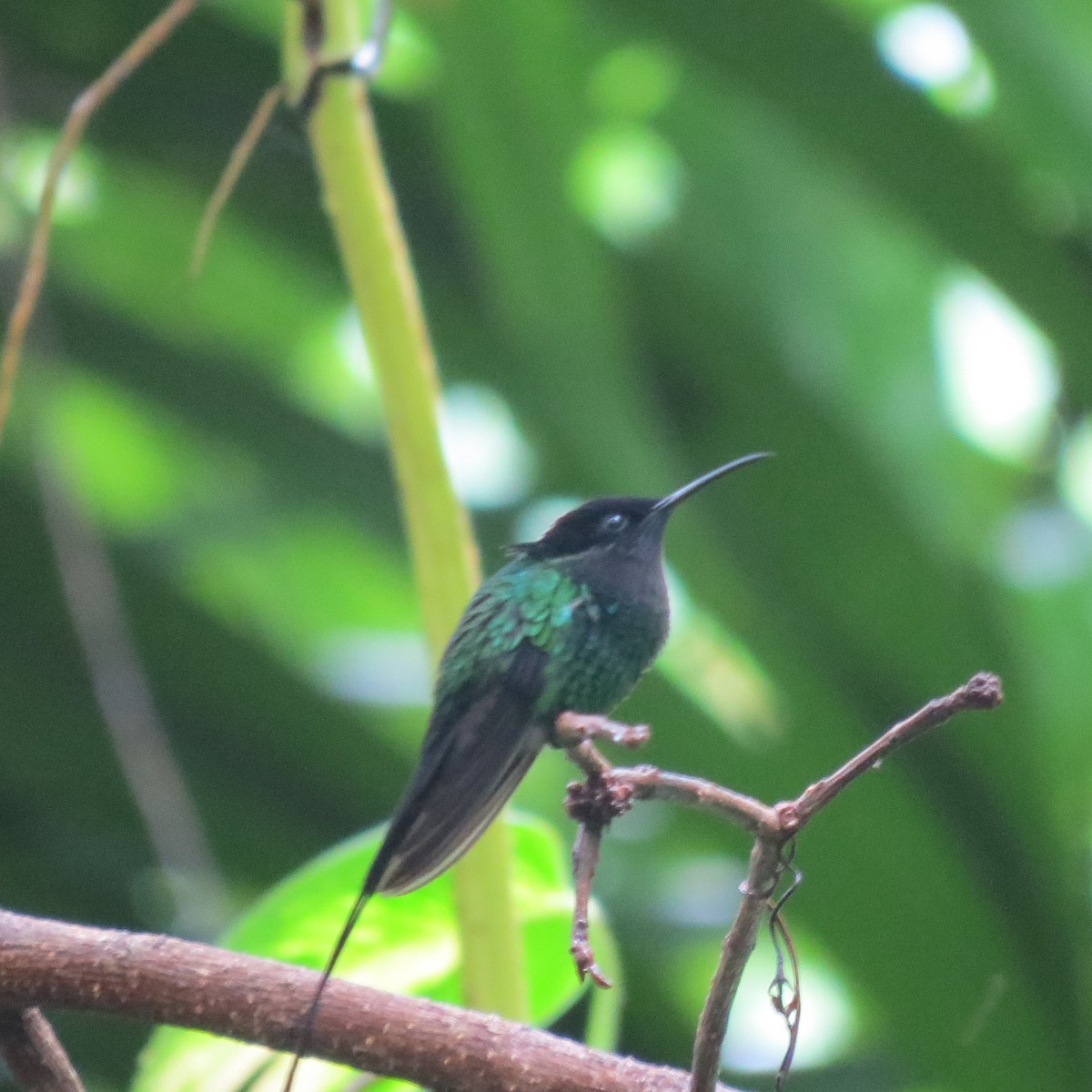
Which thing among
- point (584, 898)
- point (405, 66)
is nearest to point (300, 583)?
point (405, 66)

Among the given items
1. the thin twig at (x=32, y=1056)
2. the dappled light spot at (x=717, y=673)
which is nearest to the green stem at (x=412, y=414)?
the thin twig at (x=32, y=1056)

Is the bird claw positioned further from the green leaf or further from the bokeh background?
the bokeh background

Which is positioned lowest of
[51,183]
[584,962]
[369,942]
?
[584,962]

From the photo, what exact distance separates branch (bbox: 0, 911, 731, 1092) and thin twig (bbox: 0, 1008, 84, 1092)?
0.6 inches

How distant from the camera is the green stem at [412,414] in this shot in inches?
65.1

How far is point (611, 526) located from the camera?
186 cm

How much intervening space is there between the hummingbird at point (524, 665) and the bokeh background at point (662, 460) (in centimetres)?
91

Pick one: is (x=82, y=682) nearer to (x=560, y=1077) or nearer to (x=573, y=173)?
(x=573, y=173)

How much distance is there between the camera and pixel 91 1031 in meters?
3.32

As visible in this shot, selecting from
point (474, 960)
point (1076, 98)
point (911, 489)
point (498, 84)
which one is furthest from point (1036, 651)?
point (474, 960)

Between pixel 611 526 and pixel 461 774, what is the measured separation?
1.79ft

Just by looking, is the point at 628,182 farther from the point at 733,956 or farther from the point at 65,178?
the point at 733,956

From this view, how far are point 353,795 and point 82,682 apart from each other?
59cm

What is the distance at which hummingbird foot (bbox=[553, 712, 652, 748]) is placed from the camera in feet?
3.48
